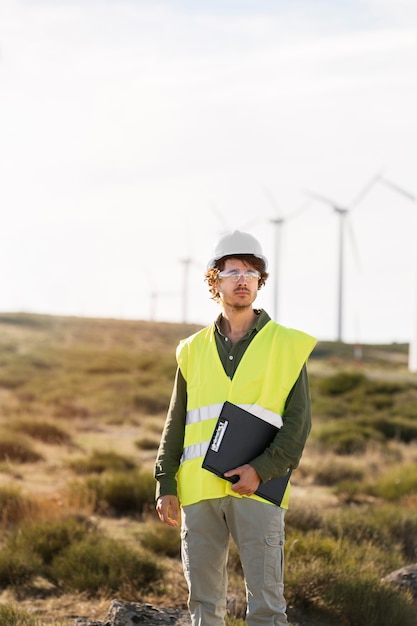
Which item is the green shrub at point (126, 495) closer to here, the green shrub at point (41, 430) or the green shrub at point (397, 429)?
the green shrub at point (41, 430)

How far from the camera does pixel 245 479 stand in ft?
14.3

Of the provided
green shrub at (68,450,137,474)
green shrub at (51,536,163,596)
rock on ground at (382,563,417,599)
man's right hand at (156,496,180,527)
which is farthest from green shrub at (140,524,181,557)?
green shrub at (68,450,137,474)

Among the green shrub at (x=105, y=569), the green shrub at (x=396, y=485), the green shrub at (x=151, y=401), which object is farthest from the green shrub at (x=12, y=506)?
the green shrub at (x=151, y=401)

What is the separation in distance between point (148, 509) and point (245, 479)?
719 centimetres

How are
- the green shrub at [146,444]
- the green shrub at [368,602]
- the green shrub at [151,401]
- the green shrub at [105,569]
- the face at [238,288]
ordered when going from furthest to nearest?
the green shrub at [151,401]
the green shrub at [146,444]
the green shrub at [105,569]
the green shrub at [368,602]
the face at [238,288]

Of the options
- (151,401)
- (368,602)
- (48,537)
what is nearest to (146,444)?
(151,401)

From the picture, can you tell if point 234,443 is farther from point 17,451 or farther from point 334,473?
point 17,451

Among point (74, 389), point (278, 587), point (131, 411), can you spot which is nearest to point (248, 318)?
point (278, 587)

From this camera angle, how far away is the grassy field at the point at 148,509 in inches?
276

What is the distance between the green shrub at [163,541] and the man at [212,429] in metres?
4.50

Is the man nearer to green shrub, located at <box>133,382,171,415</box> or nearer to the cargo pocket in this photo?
the cargo pocket

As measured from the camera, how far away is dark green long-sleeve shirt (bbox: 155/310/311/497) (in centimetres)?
442

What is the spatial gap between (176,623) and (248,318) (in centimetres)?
208

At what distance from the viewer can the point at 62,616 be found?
702 centimetres
